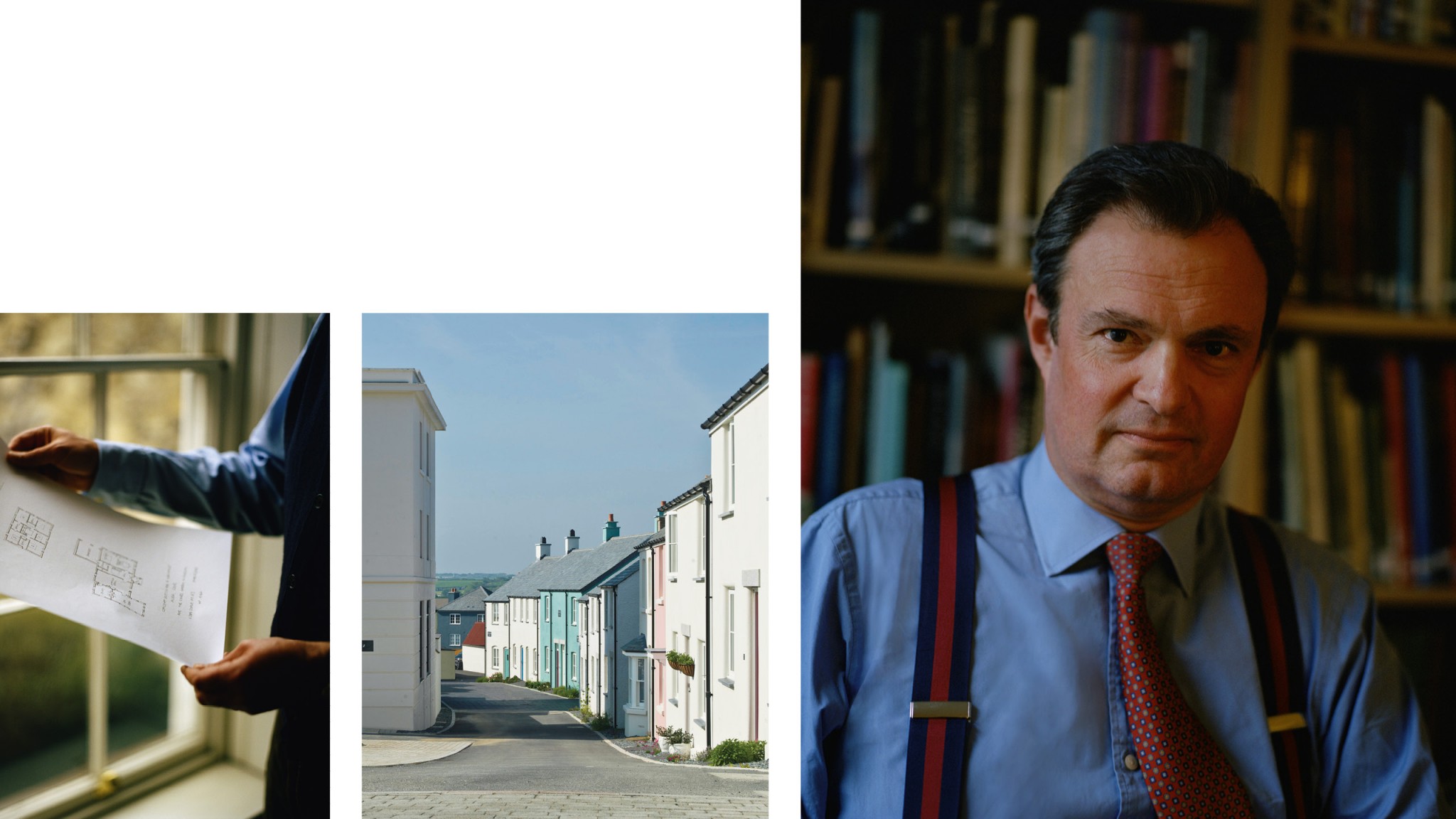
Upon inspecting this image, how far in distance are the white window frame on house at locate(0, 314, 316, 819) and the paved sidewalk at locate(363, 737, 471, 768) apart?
148mm

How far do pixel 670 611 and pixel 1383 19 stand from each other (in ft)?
4.41

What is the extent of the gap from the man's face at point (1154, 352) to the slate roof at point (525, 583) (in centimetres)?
72

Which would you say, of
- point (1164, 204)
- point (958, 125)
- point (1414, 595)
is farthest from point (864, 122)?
point (1414, 595)

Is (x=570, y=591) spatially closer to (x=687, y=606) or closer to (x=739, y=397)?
(x=687, y=606)

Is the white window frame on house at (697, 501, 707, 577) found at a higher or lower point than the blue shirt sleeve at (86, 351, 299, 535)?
lower

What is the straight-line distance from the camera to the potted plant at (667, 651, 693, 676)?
4.29 ft

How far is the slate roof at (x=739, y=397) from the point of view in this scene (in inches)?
51.0

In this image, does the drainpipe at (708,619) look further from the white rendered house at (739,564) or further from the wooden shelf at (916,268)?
the wooden shelf at (916,268)

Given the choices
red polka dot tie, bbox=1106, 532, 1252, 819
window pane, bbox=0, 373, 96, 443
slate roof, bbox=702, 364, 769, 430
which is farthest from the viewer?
slate roof, bbox=702, 364, 769, 430

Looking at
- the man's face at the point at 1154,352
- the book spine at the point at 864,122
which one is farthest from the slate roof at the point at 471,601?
the man's face at the point at 1154,352

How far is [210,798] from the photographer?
48.9 inches

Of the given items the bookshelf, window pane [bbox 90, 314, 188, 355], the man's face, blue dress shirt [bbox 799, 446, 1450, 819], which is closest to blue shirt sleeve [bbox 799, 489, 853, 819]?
blue dress shirt [bbox 799, 446, 1450, 819]

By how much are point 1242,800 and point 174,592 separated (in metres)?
1.37

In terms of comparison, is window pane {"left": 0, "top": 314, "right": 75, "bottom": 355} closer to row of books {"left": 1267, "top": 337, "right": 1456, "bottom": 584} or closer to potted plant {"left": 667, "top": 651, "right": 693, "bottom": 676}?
potted plant {"left": 667, "top": 651, "right": 693, "bottom": 676}
